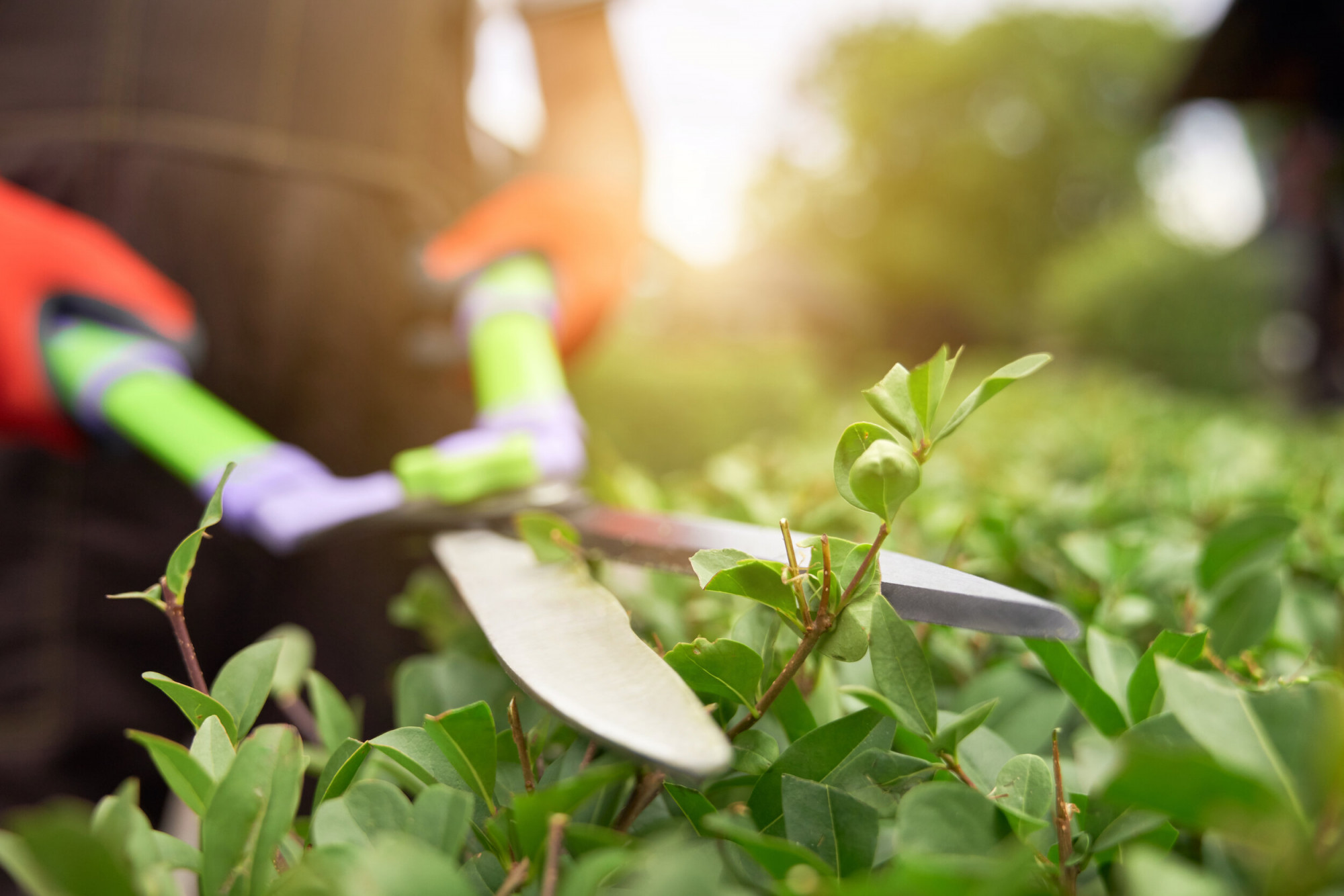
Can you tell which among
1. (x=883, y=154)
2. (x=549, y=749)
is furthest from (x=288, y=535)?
(x=883, y=154)

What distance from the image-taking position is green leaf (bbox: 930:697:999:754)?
33cm

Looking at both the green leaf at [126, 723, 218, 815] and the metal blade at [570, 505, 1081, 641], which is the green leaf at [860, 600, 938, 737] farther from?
the green leaf at [126, 723, 218, 815]

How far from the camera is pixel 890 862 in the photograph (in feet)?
1.22

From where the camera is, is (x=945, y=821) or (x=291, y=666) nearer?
(x=945, y=821)

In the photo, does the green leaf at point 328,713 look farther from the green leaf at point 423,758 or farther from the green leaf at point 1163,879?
the green leaf at point 1163,879

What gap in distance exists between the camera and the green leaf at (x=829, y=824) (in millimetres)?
329

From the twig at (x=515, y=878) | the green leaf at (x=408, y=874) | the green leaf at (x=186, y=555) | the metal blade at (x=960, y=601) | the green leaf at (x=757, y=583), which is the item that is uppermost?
the green leaf at (x=186, y=555)

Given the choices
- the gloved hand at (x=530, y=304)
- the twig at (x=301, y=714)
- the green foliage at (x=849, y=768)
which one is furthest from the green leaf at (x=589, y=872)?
the gloved hand at (x=530, y=304)

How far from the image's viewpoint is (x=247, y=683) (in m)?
0.41

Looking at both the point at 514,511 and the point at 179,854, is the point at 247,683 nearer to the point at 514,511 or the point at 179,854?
the point at 179,854

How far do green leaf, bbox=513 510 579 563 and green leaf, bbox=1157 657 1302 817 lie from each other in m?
0.36

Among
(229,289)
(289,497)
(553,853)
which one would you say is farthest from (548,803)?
(229,289)

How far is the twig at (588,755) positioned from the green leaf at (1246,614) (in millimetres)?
421

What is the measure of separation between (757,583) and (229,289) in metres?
1.38
